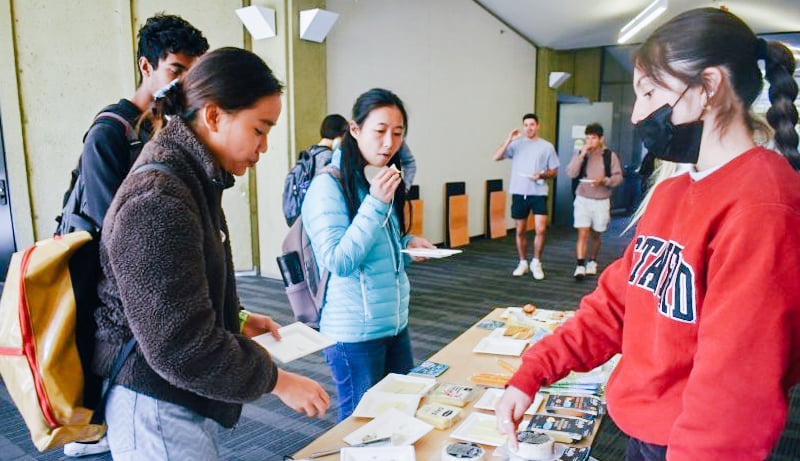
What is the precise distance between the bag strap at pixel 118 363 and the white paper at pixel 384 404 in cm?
63

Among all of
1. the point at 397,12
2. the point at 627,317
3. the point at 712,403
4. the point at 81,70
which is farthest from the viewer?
the point at 397,12

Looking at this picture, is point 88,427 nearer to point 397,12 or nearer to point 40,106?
point 40,106

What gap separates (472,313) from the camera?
171 inches

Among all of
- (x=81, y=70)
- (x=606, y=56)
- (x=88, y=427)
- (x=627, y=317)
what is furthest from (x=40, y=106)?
(x=606, y=56)

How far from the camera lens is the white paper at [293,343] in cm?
123

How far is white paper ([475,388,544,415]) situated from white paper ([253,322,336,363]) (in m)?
0.46

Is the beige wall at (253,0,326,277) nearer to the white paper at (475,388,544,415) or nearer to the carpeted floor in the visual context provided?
the carpeted floor

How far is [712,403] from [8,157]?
4.41m

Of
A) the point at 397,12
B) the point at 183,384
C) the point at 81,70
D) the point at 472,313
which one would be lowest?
the point at 472,313

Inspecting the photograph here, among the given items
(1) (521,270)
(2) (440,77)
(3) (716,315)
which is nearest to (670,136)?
(3) (716,315)

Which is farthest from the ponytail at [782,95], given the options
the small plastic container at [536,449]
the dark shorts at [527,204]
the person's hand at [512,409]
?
the dark shorts at [527,204]

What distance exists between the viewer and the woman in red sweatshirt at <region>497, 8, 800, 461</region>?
70cm

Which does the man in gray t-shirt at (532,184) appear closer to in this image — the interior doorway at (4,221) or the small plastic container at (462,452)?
the interior doorway at (4,221)

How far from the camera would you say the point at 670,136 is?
89 cm
